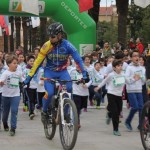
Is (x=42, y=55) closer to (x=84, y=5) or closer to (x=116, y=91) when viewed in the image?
(x=116, y=91)

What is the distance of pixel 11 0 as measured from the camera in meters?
16.3

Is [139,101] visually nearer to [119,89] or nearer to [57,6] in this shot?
[119,89]

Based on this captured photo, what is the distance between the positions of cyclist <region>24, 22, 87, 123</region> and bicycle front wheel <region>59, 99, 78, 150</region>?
737 mm

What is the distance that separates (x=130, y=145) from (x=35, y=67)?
6.59 feet

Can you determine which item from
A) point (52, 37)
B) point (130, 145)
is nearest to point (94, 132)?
point (130, 145)

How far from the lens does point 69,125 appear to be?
7.39m

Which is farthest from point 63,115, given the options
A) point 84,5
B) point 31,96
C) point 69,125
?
point 84,5

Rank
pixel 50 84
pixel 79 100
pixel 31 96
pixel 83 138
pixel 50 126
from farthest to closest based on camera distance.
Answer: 1. pixel 31 96
2. pixel 79 100
3. pixel 83 138
4. pixel 50 126
5. pixel 50 84

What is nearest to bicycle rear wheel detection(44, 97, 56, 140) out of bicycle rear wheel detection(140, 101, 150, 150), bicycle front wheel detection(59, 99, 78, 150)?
bicycle front wheel detection(59, 99, 78, 150)

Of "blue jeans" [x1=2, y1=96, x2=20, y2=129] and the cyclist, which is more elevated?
the cyclist

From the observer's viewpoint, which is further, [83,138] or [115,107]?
[115,107]

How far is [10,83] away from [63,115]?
6.29 ft

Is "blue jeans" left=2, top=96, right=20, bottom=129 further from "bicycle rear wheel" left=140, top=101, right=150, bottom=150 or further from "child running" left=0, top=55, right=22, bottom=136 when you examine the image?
"bicycle rear wheel" left=140, top=101, right=150, bottom=150

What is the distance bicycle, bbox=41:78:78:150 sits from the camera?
284 inches
